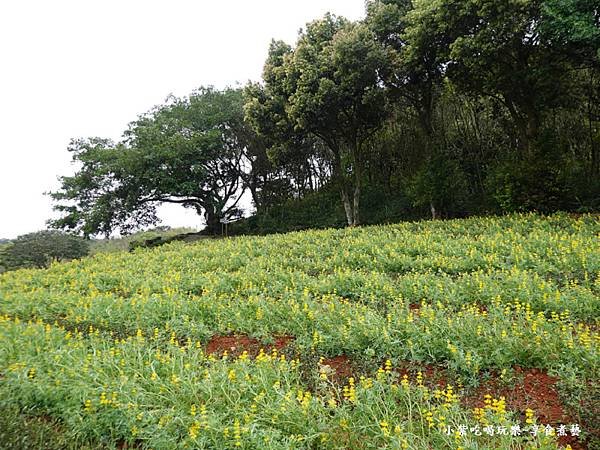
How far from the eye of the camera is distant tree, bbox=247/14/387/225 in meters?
13.0

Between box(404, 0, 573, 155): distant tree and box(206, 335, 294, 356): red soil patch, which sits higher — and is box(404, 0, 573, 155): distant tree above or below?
above

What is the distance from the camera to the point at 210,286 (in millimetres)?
6762

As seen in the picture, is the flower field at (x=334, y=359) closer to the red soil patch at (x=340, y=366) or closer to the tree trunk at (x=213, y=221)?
the red soil patch at (x=340, y=366)

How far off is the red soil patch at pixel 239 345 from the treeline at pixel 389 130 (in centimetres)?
899

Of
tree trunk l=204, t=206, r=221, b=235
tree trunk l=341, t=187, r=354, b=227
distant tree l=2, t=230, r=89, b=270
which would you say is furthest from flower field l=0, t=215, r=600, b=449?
tree trunk l=204, t=206, r=221, b=235

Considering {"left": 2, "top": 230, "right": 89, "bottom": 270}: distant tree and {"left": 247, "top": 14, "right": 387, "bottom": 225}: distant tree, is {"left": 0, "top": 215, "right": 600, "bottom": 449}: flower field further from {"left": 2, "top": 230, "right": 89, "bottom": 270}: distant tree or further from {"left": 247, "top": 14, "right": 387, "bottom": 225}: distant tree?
{"left": 2, "top": 230, "right": 89, "bottom": 270}: distant tree

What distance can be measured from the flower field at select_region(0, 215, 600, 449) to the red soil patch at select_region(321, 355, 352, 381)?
0.02 meters

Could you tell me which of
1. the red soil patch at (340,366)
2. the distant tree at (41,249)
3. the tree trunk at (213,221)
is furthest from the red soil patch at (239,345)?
the tree trunk at (213,221)

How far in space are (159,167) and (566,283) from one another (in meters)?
16.9

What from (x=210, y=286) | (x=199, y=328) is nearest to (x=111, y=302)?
(x=210, y=286)

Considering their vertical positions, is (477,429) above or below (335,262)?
below

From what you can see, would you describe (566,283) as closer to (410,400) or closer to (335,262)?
(410,400)

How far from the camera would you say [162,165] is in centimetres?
1834

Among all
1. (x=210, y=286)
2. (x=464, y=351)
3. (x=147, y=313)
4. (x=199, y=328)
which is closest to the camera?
(x=464, y=351)
